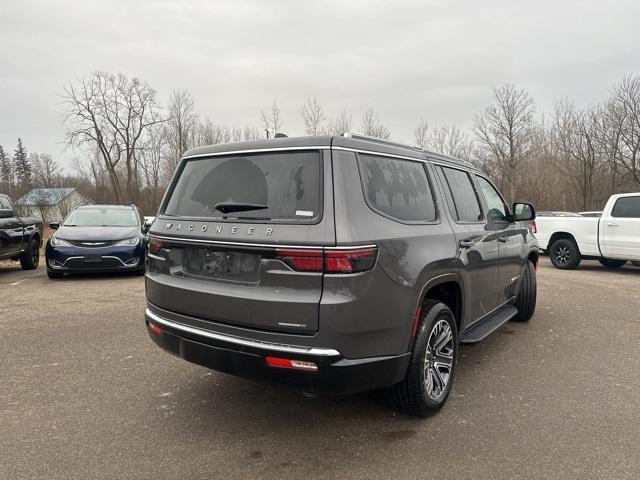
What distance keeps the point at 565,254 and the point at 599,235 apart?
104cm

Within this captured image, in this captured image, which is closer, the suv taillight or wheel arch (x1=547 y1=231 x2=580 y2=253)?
the suv taillight

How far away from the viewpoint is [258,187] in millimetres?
2865

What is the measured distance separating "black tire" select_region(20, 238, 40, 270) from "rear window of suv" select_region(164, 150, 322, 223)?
9.49 m

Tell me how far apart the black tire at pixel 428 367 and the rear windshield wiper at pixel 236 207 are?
136 cm

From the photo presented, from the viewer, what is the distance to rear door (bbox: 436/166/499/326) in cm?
369

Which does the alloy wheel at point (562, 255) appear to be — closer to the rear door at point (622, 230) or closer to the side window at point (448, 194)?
the rear door at point (622, 230)

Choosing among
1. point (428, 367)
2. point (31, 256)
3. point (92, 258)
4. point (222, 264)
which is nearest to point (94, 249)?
point (92, 258)

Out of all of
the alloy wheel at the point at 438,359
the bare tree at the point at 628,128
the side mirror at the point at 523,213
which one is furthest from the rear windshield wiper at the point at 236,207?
the bare tree at the point at 628,128

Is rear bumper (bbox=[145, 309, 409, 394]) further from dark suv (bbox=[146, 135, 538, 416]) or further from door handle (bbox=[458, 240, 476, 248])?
door handle (bbox=[458, 240, 476, 248])

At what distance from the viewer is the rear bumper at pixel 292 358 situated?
2508 mm

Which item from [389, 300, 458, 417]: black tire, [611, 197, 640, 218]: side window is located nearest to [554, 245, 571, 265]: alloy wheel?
[611, 197, 640, 218]: side window

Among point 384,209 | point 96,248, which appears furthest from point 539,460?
point 96,248

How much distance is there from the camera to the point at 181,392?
144 inches

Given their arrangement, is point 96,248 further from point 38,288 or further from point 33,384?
point 33,384
